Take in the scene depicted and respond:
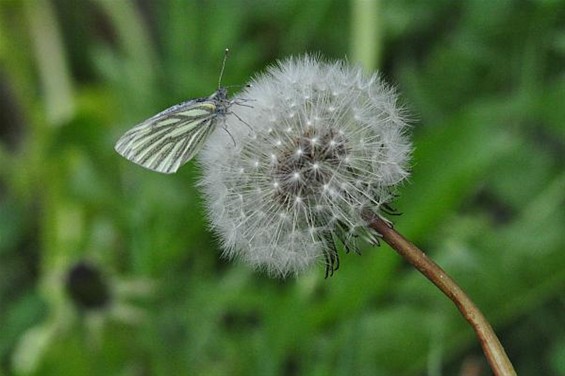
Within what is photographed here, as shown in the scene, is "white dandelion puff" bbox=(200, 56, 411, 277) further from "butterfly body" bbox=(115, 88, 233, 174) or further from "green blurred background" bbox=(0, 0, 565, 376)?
"green blurred background" bbox=(0, 0, 565, 376)

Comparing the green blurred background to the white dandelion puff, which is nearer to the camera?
the white dandelion puff

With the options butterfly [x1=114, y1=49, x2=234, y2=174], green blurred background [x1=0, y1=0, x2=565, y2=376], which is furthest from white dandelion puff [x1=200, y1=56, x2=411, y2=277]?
green blurred background [x1=0, y1=0, x2=565, y2=376]

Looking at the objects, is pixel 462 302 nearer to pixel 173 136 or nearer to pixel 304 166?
pixel 304 166

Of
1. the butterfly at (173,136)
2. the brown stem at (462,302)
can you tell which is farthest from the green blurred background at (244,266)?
the brown stem at (462,302)

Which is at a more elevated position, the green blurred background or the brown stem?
the green blurred background

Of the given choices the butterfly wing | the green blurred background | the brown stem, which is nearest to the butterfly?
the butterfly wing

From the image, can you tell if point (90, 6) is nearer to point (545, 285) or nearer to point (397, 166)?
point (545, 285)

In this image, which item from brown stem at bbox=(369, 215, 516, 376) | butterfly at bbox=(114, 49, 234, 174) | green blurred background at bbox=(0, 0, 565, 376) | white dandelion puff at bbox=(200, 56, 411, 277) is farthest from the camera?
green blurred background at bbox=(0, 0, 565, 376)

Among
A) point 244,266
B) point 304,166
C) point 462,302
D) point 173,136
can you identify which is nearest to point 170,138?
point 173,136

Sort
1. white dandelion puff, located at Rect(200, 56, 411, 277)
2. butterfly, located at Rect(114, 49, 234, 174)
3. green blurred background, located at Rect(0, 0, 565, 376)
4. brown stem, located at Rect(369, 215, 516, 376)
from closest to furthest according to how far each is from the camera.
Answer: brown stem, located at Rect(369, 215, 516, 376) → white dandelion puff, located at Rect(200, 56, 411, 277) → butterfly, located at Rect(114, 49, 234, 174) → green blurred background, located at Rect(0, 0, 565, 376)
